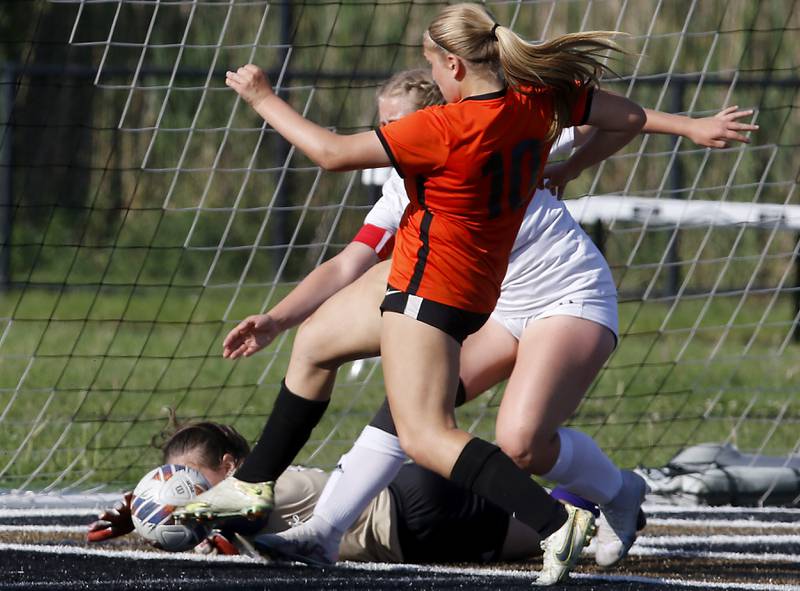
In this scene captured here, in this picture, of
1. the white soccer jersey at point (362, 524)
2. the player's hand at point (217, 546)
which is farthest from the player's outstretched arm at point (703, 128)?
the player's hand at point (217, 546)

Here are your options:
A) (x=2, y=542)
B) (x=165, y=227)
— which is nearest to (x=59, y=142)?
(x=165, y=227)

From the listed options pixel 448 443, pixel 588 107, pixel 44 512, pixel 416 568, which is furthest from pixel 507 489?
pixel 44 512

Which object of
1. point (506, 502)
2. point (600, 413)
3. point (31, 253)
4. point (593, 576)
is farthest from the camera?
point (31, 253)

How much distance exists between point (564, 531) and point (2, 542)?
1793mm

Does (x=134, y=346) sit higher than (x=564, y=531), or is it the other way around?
(x=564, y=531)

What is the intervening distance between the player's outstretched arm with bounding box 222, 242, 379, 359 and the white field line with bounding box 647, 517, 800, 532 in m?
1.51

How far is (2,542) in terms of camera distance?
4.42 m

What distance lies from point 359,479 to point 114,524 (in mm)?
698

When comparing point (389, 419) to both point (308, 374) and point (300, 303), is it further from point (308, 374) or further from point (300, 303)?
point (300, 303)

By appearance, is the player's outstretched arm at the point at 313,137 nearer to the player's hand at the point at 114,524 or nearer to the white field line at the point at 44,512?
the player's hand at the point at 114,524

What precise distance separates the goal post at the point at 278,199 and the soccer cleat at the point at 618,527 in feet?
10.1

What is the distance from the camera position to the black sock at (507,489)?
347cm

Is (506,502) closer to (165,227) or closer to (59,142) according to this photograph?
(165,227)

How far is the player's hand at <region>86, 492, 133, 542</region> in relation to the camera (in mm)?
4148
